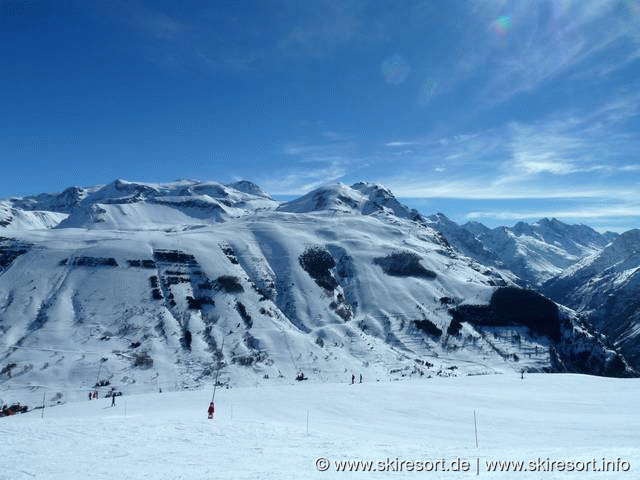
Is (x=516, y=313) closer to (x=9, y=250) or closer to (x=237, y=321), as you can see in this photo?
(x=237, y=321)

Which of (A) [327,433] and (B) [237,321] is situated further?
(B) [237,321]

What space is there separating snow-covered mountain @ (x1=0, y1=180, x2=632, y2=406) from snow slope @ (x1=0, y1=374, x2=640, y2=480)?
8034cm

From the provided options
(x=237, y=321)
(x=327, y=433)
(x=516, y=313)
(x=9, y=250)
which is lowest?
(x=327, y=433)

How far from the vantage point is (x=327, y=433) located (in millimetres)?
28703

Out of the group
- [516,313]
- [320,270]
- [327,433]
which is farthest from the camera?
[320,270]

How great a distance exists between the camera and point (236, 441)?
25250 mm

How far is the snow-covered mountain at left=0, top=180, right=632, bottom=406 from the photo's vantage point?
403 ft

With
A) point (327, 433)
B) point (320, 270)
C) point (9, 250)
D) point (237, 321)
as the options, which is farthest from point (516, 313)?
point (9, 250)

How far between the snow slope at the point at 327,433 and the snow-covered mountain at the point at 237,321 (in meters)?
80.3

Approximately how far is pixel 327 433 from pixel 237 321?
414ft

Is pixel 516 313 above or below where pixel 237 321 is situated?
above

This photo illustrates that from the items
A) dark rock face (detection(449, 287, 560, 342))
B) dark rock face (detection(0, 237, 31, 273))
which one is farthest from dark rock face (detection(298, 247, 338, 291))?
dark rock face (detection(0, 237, 31, 273))

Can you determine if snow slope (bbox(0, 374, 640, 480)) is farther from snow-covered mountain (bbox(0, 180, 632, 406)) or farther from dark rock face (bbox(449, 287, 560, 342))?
dark rock face (bbox(449, 287, 560, 342))

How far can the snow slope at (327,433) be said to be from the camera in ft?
64.9
